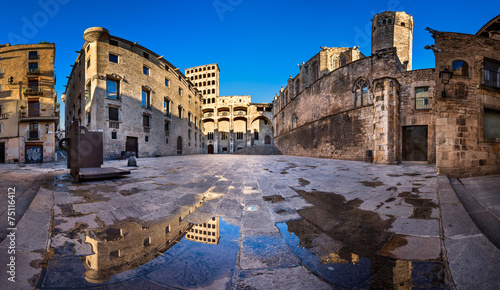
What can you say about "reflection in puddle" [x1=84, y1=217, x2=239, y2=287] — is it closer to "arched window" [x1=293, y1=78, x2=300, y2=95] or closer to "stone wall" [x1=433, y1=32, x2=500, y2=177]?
"stone wall" [x1=433, y1=32, x2=500, y2=177]

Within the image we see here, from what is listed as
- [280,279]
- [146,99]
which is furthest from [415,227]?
[146,99]

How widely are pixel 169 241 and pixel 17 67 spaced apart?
1026 inches

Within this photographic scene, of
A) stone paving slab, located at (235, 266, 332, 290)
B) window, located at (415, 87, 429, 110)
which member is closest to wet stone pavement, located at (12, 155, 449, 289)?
stone paving slab, located at (235, 266, 332, 290)

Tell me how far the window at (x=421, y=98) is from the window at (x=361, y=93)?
2.69m

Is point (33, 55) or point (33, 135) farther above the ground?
point (33, 55)

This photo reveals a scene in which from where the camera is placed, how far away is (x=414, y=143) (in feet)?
40.0

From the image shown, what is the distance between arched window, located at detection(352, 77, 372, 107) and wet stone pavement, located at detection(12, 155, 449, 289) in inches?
515

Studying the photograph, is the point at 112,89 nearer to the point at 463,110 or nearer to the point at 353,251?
the point at 353,251

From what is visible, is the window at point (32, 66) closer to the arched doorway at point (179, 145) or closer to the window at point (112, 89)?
the window at point (112, 89)

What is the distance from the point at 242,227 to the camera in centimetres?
218

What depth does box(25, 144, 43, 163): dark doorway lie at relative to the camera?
1567cm

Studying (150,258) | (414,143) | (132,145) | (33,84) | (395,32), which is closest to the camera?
(150,258)

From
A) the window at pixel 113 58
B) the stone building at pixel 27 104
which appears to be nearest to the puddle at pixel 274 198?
the stone building at pixel 27 104

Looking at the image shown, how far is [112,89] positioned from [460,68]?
23739 mm
